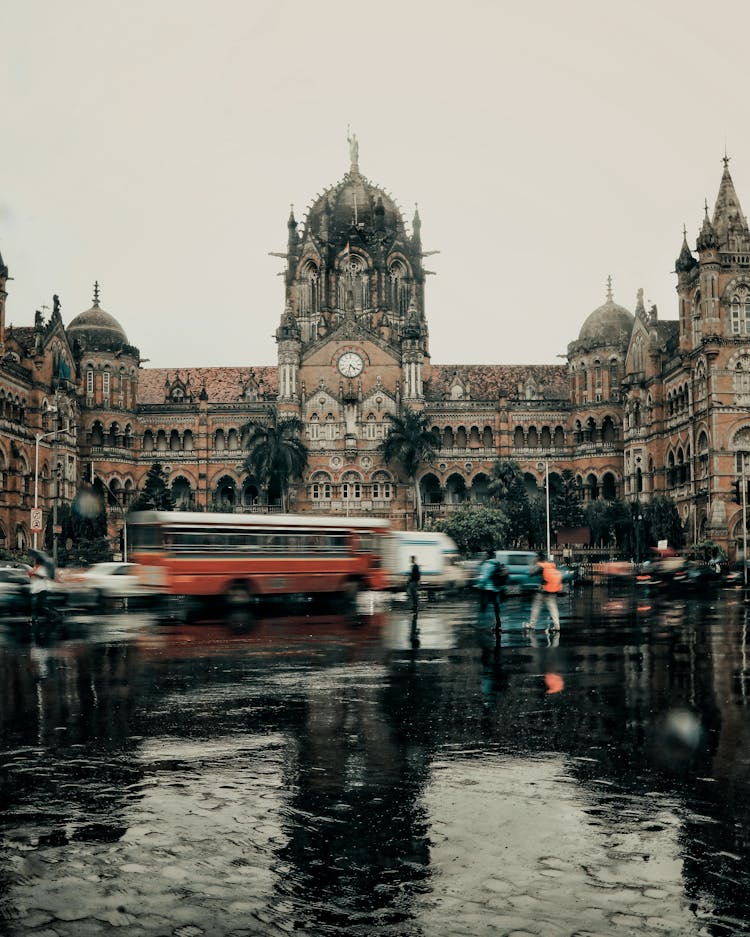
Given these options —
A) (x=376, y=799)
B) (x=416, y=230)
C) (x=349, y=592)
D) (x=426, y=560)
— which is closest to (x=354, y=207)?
(x=416, y=230)

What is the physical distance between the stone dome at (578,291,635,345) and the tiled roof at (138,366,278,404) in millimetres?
27180

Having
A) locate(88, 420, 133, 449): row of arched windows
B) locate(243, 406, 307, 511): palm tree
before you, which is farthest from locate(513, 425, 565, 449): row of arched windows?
locate(88, 420, 133, 449): row of arched windows

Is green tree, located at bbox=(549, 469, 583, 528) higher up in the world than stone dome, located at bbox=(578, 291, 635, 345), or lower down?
lower down

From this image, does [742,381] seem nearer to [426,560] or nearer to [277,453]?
[426,560]

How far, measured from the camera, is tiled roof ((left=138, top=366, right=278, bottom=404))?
9669cm

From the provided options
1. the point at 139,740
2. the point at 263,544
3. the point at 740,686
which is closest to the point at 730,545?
the point at 263,544

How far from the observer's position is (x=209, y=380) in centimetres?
9844

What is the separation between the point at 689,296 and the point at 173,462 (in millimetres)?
43391

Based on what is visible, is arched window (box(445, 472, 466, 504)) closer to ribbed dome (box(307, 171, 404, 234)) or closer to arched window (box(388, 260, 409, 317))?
arched window (box(388, 260, 409, 317))

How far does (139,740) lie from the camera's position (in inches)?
401

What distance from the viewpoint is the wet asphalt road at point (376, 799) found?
18.5 ft

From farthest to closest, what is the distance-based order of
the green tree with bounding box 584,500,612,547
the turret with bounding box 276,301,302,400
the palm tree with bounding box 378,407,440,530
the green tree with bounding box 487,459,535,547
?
1. the turret with bounding box 276,301,302,400
2. the palm tree with bounding box 378,407,440,530
3. the green tree with bounding box 487,459,535,547
4. the green tree with bounding box 584,500,612,547

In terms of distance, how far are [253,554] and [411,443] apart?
51.5 m

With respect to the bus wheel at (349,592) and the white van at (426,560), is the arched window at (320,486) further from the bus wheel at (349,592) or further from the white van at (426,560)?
the bus wheel at (349,592)
